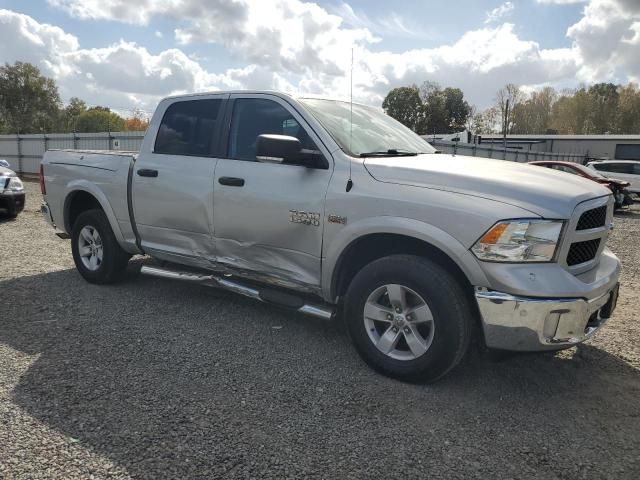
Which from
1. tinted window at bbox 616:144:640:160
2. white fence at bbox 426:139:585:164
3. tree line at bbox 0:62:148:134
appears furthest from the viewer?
tree line at bbox 0:62:148:134

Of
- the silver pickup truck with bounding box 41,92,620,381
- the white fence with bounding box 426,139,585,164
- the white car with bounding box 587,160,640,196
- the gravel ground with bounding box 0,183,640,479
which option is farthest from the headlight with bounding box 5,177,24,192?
the white car with bounding box 587,160,640,196

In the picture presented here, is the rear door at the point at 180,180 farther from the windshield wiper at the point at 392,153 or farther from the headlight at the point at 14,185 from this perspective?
the headlight at the point at 14,185

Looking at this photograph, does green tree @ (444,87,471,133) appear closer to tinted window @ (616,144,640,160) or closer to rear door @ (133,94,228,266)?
tinted window @ (616,144,640,160)

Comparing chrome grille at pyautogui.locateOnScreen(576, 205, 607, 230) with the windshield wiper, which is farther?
the windshield wiper

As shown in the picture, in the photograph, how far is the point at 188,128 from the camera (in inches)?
183

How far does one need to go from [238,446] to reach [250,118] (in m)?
2.62

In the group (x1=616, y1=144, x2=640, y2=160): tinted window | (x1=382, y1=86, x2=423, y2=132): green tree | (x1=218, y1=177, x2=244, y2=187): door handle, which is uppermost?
(x1=382, y1=86, x2=423, y2=132): green tree

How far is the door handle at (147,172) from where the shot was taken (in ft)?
15.3

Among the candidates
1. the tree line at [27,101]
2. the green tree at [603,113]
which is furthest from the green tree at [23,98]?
the green tree at [603,113]

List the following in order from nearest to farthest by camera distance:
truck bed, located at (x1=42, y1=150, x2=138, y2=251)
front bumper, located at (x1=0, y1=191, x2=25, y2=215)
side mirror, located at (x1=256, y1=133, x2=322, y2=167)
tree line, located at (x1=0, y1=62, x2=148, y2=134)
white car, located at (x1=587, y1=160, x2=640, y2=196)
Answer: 1. side mirror, located at (x1=256, y1=133, x2=322, y2=167)
2. truck bed, located at (x1=42, y1=150, x2=138, y2=251)
3. front bumper, located at (x1=0, y1=191, x2=25, y2=215)
4. white car, located at (x1=587, y1=160, x2=640, y2=196)
5. tree line, located at (x1=0, y1=62, x2=148, y2=134)

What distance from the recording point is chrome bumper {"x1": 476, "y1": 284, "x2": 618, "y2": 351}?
2.88 metres

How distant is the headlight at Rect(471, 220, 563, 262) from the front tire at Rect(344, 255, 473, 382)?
363 mm

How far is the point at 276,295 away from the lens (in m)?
3.97

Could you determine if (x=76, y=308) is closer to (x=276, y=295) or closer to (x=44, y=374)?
(x=44, y=374)
